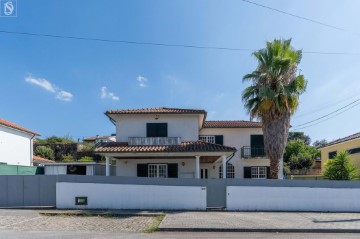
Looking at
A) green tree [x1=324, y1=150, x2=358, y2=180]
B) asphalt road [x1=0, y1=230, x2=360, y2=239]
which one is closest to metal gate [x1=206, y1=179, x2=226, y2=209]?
asphalt road [x1=0, y1=230, x2=360, y2=239]

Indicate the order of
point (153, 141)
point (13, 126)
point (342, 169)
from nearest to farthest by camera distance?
1. point (342, 169)
2. point (153, 141)
3. point (13, 126)

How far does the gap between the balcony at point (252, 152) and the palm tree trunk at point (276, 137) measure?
32.7 ft

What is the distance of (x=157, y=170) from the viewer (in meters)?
22.4

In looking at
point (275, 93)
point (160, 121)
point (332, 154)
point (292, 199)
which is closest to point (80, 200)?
point (160, 121)

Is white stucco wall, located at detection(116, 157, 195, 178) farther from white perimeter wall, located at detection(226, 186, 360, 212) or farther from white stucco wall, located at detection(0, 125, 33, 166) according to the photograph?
white stucco wall, located at detection(0, 125, 33, 166)

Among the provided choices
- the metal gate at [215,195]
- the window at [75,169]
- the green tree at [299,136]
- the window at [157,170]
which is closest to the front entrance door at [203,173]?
the window at [157,170]

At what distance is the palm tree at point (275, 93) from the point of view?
17.9 meters

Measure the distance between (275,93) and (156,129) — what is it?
8412 millimetres

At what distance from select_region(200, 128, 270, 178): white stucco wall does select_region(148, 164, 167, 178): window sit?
751 centimetres

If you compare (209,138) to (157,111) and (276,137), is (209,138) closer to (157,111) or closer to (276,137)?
(157,111)

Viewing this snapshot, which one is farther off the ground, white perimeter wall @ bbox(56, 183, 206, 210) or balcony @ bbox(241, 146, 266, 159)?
balcony @ bbox(241, 146, 266, 159)

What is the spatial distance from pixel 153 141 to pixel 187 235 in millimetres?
11476

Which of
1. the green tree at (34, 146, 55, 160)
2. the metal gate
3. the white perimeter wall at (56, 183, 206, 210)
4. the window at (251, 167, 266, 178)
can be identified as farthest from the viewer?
the green tree at (34, 146, 55, 160)

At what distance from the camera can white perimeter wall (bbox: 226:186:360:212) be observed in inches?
605
